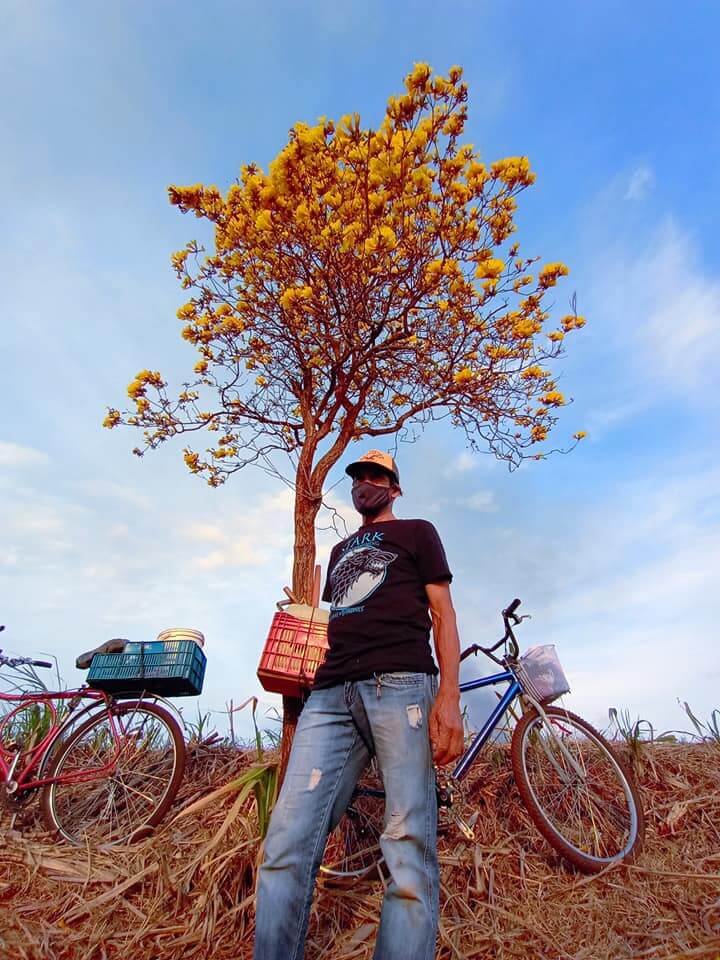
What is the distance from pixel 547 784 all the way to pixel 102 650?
11.3ft

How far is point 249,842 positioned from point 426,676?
70.0 inches

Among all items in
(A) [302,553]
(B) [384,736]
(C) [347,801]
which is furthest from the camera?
(A) [302,553]

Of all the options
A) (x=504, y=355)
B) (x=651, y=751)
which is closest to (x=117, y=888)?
(x=651, y=751)

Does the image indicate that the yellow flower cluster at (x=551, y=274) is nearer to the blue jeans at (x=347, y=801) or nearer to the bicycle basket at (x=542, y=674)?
the bicycle basket at (x=542, y=674)

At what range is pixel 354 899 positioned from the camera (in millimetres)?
3740

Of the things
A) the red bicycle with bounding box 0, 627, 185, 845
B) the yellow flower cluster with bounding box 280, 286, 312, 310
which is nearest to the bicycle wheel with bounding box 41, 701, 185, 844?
the red bicycle with bounding box 0, 627, 185, 845

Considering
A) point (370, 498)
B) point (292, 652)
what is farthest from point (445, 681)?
point (292, 652)

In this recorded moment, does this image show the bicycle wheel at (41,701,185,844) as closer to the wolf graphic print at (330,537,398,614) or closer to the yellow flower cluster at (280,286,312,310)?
the wolf graphic print at (330,537,398,614)

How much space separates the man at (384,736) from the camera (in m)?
2.54

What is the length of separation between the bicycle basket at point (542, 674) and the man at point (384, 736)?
1.66 m

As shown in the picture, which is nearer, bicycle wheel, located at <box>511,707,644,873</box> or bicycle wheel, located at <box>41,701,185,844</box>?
bicycle wheel, located at <box>511,707,644,873</box>

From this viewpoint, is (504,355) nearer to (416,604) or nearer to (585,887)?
(416,604)

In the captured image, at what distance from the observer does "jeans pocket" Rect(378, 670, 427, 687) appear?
288 centimetres

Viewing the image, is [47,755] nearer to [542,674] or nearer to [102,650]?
[102,650]
